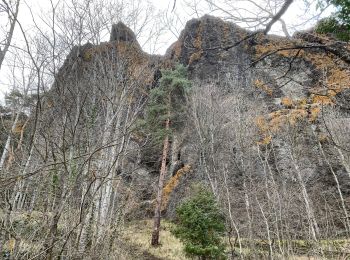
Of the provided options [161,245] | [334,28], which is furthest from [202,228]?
[334,28]

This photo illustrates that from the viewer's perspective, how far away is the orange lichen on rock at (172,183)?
19.1 metres

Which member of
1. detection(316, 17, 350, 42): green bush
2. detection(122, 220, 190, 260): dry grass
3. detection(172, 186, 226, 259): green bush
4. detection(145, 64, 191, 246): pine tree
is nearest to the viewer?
detection(316, 17, 350, 42): green bush

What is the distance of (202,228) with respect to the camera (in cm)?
1070

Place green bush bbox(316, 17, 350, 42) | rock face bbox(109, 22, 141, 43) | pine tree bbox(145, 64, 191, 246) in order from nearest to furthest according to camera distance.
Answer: green bush bbox(316, 17, 350, 42) → rock face bbox(109, 22, 141, 43) → pine tree bbox(145, 64, 191, 246)

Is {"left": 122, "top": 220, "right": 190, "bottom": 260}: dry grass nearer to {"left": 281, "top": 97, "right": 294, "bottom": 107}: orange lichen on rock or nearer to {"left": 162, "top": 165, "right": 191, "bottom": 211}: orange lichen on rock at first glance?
{"left": 162, "top": 165, "right": 191, "bottom": 211}: orange lichen on rock

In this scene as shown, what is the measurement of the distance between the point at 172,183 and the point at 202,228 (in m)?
8.92

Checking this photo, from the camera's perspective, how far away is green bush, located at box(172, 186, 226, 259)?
1034cm

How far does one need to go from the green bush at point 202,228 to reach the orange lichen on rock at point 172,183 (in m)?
7.75

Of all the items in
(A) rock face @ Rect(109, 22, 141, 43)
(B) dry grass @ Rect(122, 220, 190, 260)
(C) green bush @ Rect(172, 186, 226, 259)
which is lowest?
(B) dry grass @ Rect(122, 220, 190, 260)

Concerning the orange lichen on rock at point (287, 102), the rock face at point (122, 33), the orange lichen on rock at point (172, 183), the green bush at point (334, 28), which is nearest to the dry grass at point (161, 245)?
the orange lichen on rock at point (172, 183)

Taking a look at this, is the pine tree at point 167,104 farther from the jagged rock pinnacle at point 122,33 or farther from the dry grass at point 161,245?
the jagged rock pinnacle at point 122,33

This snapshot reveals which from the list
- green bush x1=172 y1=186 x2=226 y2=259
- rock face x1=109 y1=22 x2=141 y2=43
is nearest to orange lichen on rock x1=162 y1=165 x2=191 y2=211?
green bush x1=172 y1=186 x2=226 y2=259

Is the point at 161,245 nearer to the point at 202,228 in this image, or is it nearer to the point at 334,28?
the point at 202,228

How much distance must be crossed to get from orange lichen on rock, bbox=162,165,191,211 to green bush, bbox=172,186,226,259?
7749 millimetres
